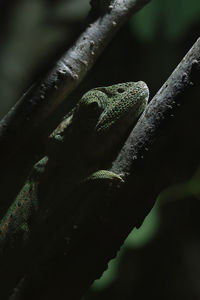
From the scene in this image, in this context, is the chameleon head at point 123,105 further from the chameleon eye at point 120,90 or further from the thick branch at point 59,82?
the thick branch at point 59,82

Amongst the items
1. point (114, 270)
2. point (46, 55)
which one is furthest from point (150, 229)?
point (46, 55)

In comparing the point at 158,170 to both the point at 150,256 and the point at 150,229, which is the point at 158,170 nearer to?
the point at 150,229

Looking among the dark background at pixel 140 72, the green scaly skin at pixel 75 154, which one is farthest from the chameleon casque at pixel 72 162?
the dark background at pixel 140 72

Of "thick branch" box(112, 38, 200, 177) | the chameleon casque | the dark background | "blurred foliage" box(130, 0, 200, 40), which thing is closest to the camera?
"thick branch" box(112, 38, 200, 177)

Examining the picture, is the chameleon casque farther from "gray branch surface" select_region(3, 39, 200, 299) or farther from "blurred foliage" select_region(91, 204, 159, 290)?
"blurred foliage" select_region(91, 204, 159, 290)

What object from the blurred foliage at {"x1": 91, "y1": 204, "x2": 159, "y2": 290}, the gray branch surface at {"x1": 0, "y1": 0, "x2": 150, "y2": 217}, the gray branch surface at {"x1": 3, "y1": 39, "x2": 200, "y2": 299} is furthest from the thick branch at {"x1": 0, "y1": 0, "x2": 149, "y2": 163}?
the blurred foliage at {"x1": 91, "y1": 204, "x2": 159, "y2": 290}
